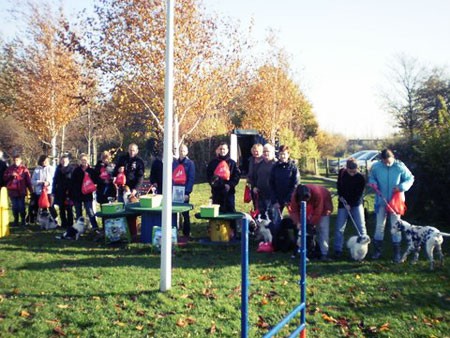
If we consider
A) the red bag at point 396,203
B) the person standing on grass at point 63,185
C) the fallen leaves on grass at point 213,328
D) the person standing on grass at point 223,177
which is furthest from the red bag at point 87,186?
the red bag at point 396,203

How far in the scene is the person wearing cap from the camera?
306 inches

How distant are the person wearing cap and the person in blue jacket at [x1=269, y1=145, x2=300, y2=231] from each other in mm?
900

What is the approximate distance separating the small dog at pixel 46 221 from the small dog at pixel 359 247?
22.8 ft

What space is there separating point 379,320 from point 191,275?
9.03ft

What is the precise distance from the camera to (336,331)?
16.1ft

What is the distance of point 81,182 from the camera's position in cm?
1003

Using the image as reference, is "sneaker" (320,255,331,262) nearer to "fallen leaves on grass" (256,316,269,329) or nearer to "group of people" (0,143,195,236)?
"fallen leaves on grass" (256,316,269,329)

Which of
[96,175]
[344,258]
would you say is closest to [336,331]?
[344,258]

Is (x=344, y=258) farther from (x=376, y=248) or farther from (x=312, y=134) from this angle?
(x=312, y=134)

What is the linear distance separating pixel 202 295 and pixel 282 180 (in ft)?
10.7

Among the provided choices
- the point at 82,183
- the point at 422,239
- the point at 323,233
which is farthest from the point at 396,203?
the point at 82,183

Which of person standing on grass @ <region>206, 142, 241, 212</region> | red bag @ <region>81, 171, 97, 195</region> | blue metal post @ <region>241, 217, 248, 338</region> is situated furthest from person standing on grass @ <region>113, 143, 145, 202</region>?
blue metal post @ <region>241, 217, 248, 338</region>

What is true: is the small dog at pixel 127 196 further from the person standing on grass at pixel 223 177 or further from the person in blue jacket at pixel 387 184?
the person in blue jacket at pixel 387 184

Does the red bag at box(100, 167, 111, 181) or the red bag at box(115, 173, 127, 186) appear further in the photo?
the red bag at box(100, 167, 111, 181)
